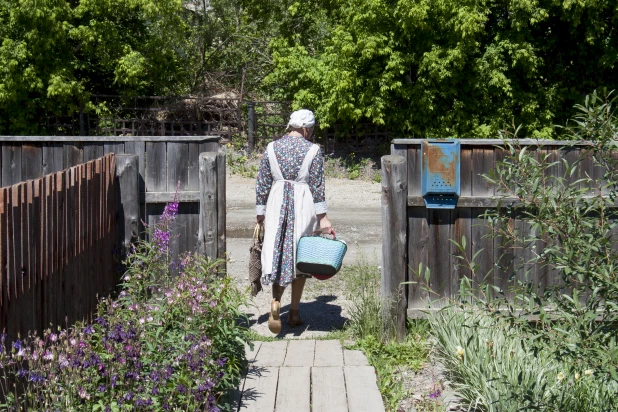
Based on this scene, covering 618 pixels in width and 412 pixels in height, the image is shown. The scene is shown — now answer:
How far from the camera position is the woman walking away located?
21.5 ft

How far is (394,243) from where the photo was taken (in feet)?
20.5

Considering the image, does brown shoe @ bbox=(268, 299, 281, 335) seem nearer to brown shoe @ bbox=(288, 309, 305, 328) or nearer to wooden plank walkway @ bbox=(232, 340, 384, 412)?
wooden plank walkway @ bbox=(232, 340, 384, 412)

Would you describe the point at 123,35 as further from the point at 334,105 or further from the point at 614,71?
the point at 614,71

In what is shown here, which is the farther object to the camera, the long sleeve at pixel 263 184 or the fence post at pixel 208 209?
the long sleeve at pixel 263 184

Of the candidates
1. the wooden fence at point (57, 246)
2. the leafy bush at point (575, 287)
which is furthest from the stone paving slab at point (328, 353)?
the wooden fence at point (57, 246)

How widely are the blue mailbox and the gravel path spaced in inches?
59.8

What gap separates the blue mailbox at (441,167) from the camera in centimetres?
616

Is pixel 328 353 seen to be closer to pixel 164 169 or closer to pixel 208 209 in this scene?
pixel 208 209

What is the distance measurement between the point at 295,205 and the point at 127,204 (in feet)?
4.22

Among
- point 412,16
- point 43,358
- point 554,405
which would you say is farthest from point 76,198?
point 412,16

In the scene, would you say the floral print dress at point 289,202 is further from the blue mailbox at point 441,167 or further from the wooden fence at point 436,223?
the blue mailbox at point 441,167

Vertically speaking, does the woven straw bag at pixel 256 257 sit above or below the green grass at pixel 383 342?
above

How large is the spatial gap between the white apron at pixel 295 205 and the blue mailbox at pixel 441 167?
2.95 feet

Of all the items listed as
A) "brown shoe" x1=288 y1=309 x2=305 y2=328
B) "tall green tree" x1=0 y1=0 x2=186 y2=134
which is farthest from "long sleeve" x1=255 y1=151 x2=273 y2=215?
"tall green tree" x1=0 y1=0 x2=186 y2=134
